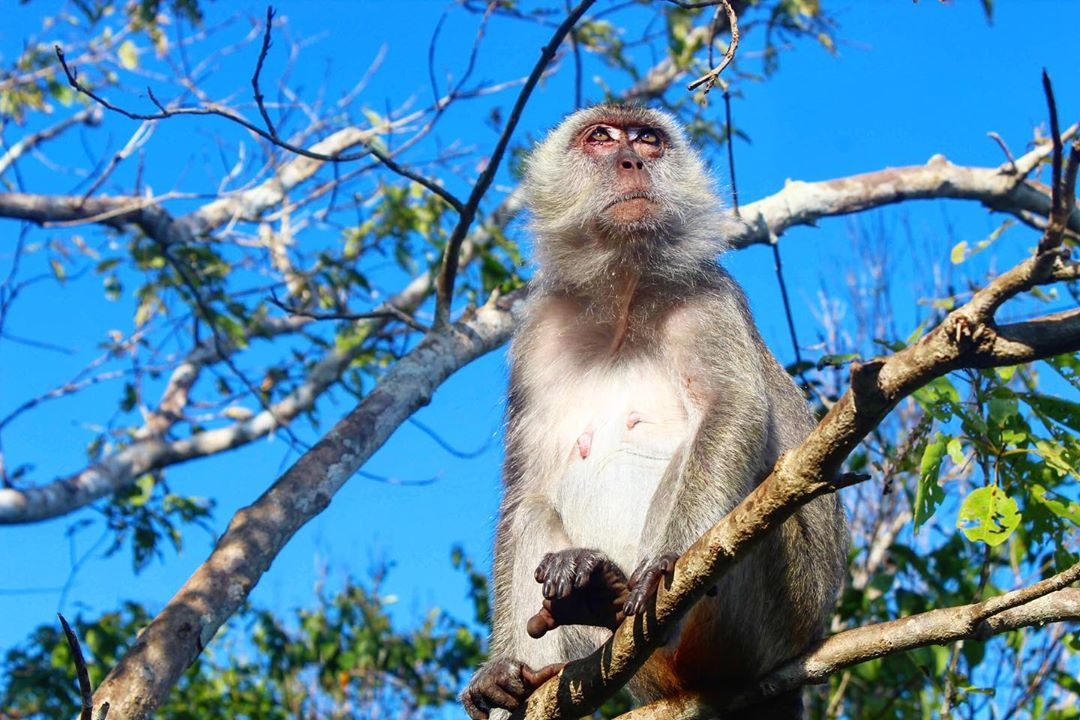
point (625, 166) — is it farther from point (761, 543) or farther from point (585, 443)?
point (761, 543)

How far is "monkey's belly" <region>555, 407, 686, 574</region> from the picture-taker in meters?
4.57

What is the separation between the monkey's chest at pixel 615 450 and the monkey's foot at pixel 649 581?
81cm

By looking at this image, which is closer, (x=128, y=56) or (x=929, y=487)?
(x=929, y=487)

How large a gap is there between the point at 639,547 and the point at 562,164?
2440 mm

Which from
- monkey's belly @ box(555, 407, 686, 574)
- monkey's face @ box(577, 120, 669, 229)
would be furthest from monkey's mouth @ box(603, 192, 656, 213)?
monkey's belly @ box(555, 407, 686, 574)

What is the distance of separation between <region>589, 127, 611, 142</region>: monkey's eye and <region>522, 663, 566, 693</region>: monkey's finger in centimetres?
284

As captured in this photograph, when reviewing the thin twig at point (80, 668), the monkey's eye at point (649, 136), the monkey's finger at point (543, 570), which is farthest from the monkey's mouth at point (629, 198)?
the thin twig at point (80, 668)

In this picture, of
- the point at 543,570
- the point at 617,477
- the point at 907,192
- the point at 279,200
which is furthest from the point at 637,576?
the point at 279,200

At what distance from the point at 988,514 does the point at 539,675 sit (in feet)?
5.78

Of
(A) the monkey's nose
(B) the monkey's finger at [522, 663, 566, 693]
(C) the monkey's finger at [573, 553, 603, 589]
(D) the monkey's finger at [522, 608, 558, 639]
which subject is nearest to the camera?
(C) the monkey's finger at [573, 553, 603, 589]

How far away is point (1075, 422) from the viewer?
4.30m

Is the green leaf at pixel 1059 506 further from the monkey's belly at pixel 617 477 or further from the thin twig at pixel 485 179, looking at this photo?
the thin twig at pixel 485 179

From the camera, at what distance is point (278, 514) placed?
5117mm

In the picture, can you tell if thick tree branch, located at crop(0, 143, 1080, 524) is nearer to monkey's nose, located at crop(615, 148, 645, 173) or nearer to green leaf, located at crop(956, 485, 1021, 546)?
monkey's nose, located at crop(615, 148, 645, 173)
